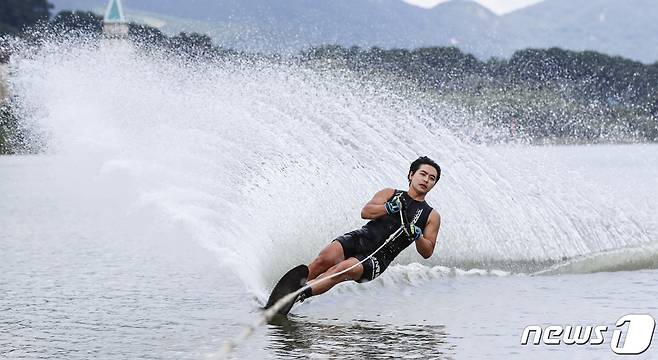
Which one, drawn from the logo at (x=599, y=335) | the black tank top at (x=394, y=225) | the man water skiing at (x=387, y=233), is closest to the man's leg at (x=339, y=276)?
the man water skiing at (x=387, y=233)

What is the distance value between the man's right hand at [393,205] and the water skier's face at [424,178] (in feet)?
0.68

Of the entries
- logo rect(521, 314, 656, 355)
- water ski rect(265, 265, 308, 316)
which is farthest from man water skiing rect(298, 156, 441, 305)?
logo rect(521, 314, 656, 355)

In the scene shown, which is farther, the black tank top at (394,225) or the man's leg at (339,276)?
the black tank top at (394,225)

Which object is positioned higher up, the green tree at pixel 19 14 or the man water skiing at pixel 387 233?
the green tree at pixel 19 14

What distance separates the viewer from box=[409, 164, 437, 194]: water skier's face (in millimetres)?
10789

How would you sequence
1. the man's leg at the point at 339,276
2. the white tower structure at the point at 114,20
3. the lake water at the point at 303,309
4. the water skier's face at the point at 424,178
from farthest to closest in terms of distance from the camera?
the white tower structure at the point at 114,20
the water skier's face at the point at 424,178
the man's leg at the point at 339,276
the lake water at the point at 303,309

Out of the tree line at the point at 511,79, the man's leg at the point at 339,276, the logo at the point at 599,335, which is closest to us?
the logo at the point at 599,335

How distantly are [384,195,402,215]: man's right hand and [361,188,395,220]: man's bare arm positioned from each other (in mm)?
63

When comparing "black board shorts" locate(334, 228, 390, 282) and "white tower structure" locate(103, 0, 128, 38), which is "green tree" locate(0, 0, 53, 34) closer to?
"white tower structure" locate(103, 0, 128, 38)

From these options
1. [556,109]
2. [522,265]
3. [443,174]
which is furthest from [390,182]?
[556,109]

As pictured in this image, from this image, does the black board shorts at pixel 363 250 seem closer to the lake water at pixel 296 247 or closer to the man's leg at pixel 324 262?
the man's leg at pixel 324 262

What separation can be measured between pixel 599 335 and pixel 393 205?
213cm

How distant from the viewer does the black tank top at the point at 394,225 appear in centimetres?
1093

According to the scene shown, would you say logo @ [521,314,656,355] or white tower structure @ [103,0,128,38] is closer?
logo @ [521,314,656,355]
